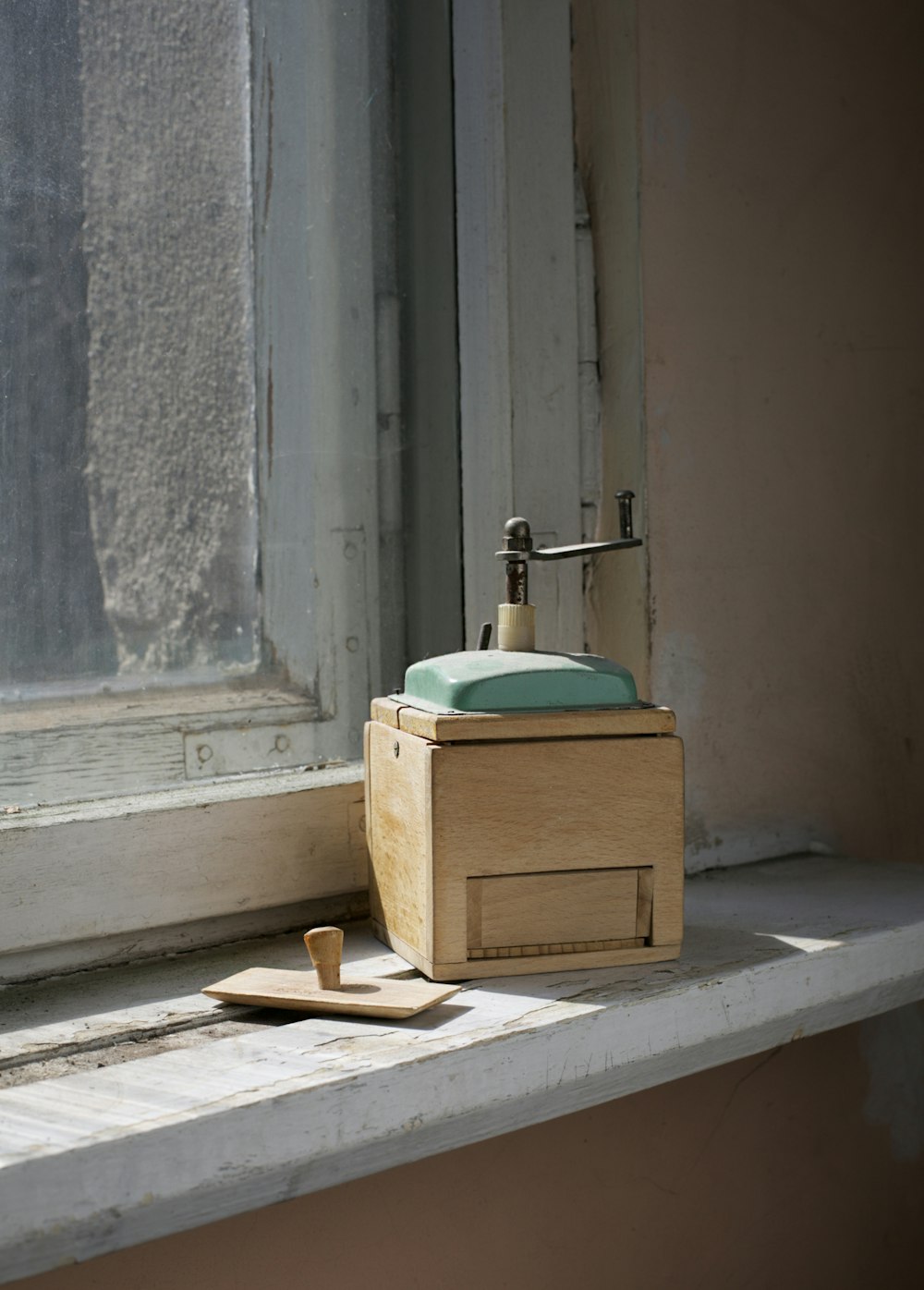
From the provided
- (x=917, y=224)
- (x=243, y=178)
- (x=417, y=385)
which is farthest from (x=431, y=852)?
(x=917, y=224)

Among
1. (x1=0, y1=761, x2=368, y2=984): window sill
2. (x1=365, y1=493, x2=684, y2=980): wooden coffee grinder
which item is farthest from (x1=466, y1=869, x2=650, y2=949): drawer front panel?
(x1=0, y1=761, x2=368, y2=984): window sill

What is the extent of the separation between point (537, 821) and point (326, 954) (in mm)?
165

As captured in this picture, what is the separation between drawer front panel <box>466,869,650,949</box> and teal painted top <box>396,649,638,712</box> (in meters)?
0.12

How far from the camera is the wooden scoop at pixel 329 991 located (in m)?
0.81

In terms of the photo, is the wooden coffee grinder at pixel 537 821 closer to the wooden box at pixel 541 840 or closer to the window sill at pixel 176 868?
the wooden box at pixel 541 840

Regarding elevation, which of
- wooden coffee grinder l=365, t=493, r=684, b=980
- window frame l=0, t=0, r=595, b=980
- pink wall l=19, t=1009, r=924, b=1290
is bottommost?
pink wall l=19, t=1009, r=924, b=1290

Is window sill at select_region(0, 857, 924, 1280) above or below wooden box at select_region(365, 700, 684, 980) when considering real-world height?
below

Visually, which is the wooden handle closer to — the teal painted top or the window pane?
the teal painted top

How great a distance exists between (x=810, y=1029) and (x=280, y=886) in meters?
0.44

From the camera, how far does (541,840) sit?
34.1 inches

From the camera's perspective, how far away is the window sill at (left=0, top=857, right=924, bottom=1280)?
0.64m

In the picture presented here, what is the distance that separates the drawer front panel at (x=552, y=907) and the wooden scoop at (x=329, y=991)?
6 cm

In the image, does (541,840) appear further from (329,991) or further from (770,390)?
(770,390)

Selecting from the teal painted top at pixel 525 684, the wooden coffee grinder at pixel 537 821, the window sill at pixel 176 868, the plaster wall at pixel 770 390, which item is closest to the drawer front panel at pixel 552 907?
the wooden coffee grinder at pixel 537 821
